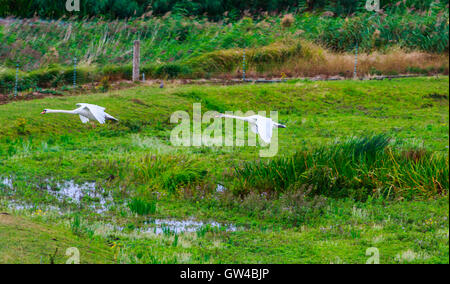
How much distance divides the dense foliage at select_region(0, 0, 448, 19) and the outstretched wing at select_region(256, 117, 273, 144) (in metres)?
22.1

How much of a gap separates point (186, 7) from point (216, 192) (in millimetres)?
24929

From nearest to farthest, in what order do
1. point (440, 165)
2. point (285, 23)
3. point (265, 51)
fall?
1. point (440, 165)
2. point (265, 51)
3. point (285, 23)

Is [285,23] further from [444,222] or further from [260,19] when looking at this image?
[444,222]

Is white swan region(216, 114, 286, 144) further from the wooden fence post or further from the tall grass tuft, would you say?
the wooden fence post

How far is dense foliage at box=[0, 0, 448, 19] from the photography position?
3161cm

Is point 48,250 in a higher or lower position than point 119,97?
higher

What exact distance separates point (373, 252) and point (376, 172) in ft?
12.5

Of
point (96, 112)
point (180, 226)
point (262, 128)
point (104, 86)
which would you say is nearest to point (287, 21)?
point (104, 86)

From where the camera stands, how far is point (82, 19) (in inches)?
1273

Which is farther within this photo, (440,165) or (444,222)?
(440,165)

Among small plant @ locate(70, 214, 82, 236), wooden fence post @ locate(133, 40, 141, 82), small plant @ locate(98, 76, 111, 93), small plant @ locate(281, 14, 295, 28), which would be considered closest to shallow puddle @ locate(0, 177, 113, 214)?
small plant @ locate(70, 214, 82, 236)

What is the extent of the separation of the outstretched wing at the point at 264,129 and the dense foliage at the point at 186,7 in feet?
72.6
